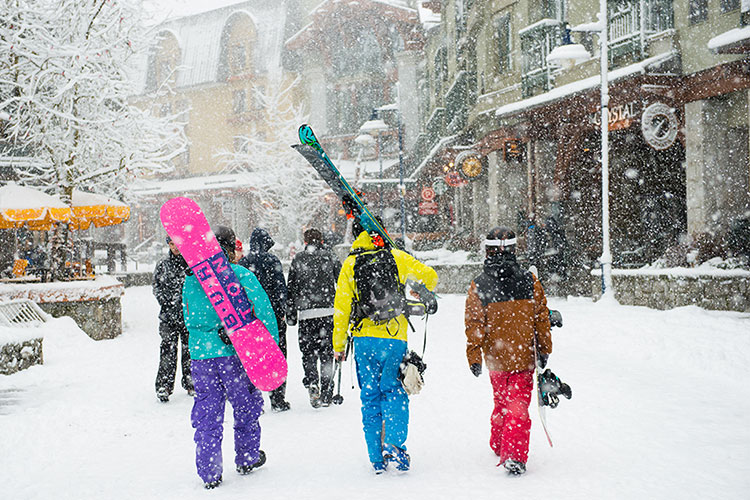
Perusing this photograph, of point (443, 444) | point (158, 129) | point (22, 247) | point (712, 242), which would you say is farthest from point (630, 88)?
point (22, 247)

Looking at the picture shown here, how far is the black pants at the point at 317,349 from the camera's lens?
675 cm

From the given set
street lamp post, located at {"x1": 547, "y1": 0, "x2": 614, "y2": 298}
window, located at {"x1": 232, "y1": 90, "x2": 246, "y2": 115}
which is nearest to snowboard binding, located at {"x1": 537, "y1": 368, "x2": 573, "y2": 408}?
street lamp post, located at {"x1": 547, "y1": 0, "x2": 614, "y2": 298}

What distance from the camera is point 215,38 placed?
41.1 meters

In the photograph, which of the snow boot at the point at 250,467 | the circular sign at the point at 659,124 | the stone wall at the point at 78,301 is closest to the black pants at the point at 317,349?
the snow boot at the point at 250,467

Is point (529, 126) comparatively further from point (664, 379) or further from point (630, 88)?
point (664, 379)

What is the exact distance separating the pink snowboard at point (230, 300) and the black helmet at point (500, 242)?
166 cm

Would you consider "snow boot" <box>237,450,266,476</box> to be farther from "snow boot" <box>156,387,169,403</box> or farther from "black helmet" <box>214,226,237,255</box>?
"snow boot" <box>156,387,169,403</box>

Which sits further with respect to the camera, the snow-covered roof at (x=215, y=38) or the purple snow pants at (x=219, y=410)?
the snow-covered roof at (x=215, y=38)

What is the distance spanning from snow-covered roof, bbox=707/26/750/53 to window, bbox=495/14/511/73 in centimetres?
1055

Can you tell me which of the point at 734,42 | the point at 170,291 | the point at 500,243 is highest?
the point at 734,42

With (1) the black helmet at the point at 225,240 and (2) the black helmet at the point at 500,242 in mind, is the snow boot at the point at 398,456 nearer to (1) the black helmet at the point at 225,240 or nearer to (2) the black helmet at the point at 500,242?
(2) the black helmet at the point at 500,242

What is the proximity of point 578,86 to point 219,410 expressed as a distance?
13.9 meters

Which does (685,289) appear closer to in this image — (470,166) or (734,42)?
(734,42)

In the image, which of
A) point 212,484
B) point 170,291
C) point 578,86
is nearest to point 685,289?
point 578,86
